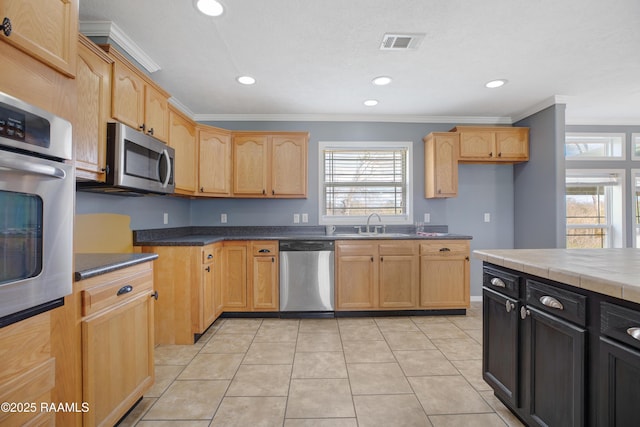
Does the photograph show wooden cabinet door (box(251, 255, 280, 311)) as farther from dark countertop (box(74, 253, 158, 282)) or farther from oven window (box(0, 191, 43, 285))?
oven window (box(0, 191, 43, 285))

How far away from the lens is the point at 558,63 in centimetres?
263

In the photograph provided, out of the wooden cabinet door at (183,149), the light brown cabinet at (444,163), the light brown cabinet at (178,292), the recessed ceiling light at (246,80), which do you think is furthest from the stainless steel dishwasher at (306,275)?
the recessed ceiling light at (246,80)

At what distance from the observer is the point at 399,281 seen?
3406mm

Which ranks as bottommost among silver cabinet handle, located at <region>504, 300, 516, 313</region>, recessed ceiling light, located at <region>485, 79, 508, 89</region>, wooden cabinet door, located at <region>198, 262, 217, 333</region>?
wooden cabinet door, located at <region>198, 262, 217, 333</region>

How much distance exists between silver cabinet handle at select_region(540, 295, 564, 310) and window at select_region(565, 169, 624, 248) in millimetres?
3681

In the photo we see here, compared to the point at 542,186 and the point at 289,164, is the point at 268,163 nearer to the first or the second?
the point at 289,164

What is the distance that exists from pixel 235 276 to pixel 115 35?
94.1 inches

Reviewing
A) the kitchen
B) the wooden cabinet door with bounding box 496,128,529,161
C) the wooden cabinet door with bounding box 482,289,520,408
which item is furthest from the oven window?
the wooden cabinet door with bounding box 496,128,529,161

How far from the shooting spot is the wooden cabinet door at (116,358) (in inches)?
52.1

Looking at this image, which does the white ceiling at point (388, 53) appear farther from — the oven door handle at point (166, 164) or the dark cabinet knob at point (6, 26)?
the dark cabinet knob at point (6, 26)

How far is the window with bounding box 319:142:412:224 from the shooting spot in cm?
402

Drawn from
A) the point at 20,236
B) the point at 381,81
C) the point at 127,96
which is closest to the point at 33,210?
the point at 20,236

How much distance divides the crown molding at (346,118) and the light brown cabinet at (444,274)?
1704 millimetres

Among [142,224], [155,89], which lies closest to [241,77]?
[155,89]
